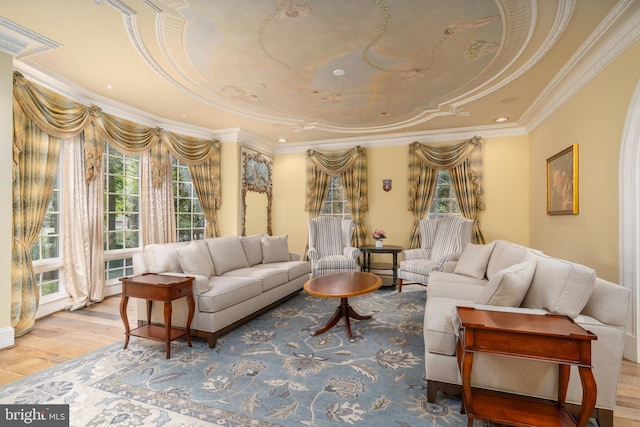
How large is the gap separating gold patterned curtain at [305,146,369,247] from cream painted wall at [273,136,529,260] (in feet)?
0.67

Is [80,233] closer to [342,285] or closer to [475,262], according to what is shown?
[342,285]

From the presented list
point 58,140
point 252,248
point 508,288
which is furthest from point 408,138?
point 58,140

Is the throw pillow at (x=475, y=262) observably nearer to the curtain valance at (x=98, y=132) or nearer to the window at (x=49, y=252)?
the curtain valance at (x=98, y=132)

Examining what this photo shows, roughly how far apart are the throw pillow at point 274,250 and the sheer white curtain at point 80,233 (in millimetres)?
2304

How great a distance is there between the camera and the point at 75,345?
2.97 metres

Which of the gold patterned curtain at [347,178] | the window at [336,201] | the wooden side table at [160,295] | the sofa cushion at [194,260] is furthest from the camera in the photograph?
the window at [336,201]

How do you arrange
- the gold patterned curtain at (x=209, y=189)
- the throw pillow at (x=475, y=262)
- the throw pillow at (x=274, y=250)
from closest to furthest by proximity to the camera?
the throw pillow at (x=475, y=262) → the throw pillow at (x=274, y=250) → the gold patterned curtain at (x=209, y=189)

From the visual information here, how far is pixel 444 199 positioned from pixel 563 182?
2375 mm

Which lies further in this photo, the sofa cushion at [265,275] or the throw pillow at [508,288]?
the sofa cushion at [265,275]

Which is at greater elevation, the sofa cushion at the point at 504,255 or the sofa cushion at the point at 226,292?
the sofa cushion at the point at 504,255

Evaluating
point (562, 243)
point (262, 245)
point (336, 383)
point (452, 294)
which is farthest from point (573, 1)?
point (262, 245)

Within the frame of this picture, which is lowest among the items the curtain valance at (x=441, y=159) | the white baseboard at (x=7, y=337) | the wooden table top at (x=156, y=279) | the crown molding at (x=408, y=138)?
the white baseboard at (x=7, y=337)

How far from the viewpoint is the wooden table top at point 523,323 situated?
155 centimetres

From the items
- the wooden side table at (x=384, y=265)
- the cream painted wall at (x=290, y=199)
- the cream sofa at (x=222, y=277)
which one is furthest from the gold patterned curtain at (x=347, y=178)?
the cream sofa at (x=222, y=277)
